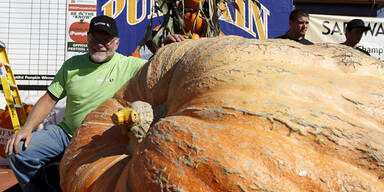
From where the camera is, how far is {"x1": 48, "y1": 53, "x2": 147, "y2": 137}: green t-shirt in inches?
88.7

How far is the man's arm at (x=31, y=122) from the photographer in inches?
81.3

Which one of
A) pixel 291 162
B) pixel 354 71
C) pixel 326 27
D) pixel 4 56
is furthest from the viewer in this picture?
pixel 326 27

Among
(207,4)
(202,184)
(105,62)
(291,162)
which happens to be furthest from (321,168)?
(207,4)

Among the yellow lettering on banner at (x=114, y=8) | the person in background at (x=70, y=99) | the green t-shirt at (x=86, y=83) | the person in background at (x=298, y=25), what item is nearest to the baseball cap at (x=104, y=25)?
the person in background at (x=70, y=99)

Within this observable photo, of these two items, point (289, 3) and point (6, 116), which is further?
point (289, 3)

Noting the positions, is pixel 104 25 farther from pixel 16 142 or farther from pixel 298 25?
pixel 298 25

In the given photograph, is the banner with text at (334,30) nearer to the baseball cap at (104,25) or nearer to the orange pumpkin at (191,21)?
the orange pumpkin at (191,21)

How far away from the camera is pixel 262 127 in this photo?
92cm

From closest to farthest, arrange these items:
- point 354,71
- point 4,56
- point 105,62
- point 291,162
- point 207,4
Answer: point 291,162 → point 354,71 → point 105,62 → point 207,4 → point 4,56

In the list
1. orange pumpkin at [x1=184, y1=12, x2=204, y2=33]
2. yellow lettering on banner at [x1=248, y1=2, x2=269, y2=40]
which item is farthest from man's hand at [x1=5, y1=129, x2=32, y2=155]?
yellow lettering on banner at [x1=248, y1=2, x2=269, y2=40]

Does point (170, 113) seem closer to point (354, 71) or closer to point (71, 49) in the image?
point (354, 71)

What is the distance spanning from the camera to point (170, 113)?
1235mm

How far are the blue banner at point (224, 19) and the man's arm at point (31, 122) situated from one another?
120 inches

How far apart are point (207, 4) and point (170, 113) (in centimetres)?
207
